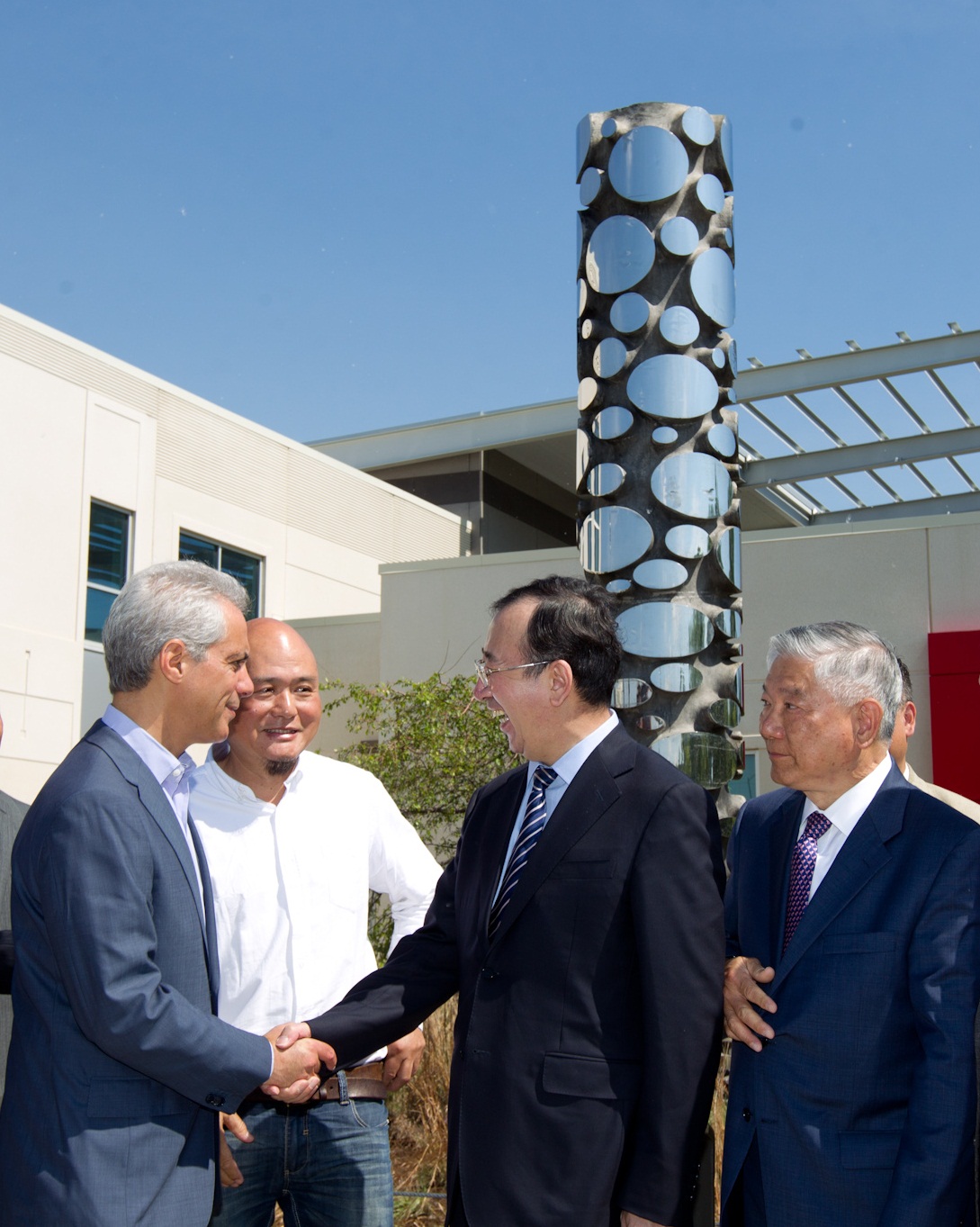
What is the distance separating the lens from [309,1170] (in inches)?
123

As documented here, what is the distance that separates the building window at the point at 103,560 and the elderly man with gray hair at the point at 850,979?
15186 mm

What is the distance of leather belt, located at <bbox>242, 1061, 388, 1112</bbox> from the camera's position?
3.10 meters

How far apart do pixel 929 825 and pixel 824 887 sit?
0.26 m

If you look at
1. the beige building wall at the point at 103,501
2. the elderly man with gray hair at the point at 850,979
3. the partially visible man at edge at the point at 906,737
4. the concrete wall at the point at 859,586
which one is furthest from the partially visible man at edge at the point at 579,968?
the beige building wall at the point at 103,501

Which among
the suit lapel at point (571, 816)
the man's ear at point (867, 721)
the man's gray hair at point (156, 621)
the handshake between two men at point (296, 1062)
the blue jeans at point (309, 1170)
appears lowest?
the blue jeans at point (309, 1170)

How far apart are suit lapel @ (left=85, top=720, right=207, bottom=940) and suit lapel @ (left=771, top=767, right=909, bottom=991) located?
1267 mm

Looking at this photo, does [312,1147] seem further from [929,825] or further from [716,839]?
[929,825]

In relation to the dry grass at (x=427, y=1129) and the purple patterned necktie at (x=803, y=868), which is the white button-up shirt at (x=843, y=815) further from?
the dry grass at (x=427, y=1129)

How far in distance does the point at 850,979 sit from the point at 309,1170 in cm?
145

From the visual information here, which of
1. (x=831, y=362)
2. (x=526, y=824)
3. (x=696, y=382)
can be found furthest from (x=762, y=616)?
(x=526, y=824)

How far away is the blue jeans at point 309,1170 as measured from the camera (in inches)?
121

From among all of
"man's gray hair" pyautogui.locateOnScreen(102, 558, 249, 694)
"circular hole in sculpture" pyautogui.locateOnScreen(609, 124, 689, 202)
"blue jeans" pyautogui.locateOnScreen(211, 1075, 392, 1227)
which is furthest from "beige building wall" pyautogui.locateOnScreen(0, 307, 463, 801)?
"man's gray hair" pyautogui.locateOnScreen(102, 558, 249, 694)

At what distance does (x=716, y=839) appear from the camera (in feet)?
9.23

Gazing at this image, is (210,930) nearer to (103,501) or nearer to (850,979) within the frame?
(850,979)
